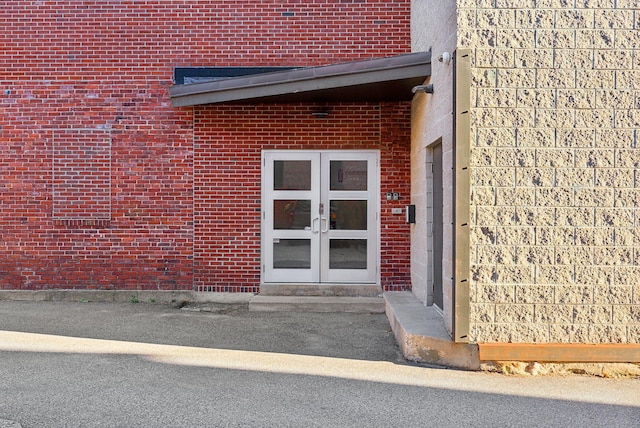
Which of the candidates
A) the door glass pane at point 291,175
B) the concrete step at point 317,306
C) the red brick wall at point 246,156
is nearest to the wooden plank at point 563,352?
the concrete step at point 317,306

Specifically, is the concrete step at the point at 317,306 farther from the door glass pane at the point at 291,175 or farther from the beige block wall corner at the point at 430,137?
the door glass pane at the point at 291,175

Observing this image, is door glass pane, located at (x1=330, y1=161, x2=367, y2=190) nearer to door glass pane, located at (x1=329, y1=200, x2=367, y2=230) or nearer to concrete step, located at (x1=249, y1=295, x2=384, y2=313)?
door glass pane, located at (x1=329, y1=200, x2=367, y2=230)

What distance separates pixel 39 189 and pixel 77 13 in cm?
323

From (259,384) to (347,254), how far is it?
16.1ft

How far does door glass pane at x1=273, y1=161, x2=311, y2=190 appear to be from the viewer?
10.7m

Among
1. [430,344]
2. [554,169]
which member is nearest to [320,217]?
[430,344]

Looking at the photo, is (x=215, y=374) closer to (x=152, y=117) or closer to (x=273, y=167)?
(x=273, y=167)

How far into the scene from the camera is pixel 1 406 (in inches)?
208

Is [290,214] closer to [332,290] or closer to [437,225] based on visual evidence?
[332,290]

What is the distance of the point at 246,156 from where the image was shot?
1070 cm

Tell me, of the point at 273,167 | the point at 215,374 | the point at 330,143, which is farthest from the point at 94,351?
the point at 330,143

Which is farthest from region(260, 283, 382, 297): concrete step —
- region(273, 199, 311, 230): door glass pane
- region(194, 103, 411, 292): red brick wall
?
region(273, 199, 311, 230): door glass pane

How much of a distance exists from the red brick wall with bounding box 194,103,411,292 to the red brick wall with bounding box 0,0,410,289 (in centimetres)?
11

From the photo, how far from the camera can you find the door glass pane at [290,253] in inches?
421
